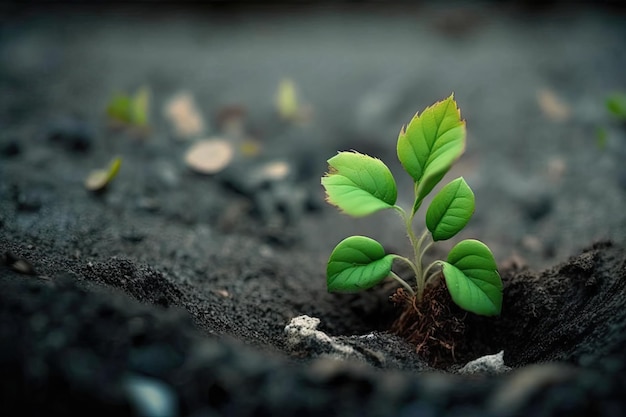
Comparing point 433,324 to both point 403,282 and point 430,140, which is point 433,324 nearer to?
point 403,282

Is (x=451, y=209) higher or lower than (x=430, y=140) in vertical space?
lower

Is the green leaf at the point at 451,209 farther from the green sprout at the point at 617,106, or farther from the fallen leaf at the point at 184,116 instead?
the fallen leaf at the point at 184,116

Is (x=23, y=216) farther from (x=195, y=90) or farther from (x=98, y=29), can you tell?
(x=98, y=29)

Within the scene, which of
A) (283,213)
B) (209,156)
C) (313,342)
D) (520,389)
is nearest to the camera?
(520,389)

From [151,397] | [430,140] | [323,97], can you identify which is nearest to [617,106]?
[323,97]

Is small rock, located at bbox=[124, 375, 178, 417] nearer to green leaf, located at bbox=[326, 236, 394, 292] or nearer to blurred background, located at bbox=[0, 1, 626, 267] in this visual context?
green leaf, located at bbox=[326, 236, 394, 292]

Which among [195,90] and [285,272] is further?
[195,90]

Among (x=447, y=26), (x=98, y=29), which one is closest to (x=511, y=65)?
(x=447, y=26)

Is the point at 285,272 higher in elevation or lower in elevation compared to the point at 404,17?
lower
